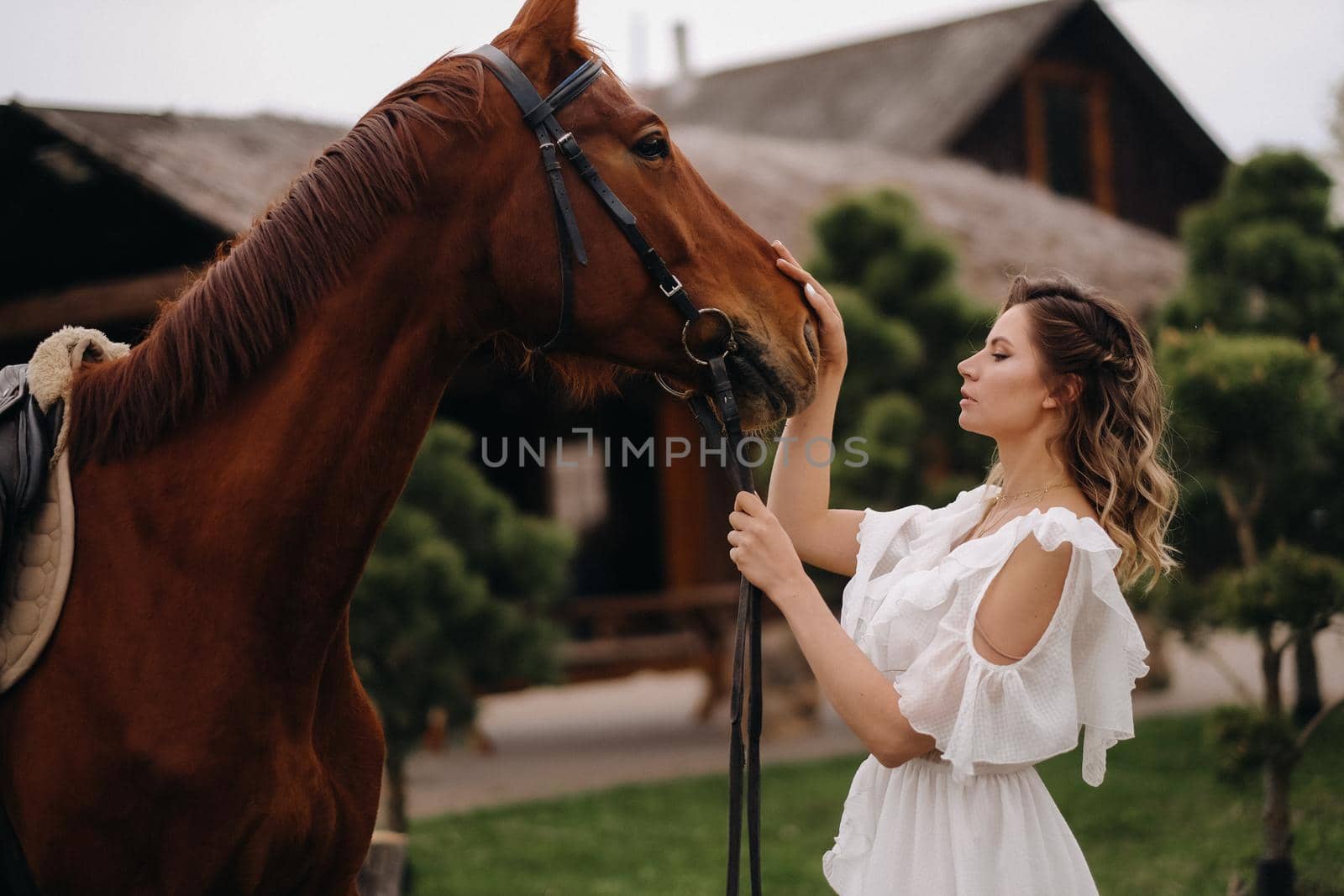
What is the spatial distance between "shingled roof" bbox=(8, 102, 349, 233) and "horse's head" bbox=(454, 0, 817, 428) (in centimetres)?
324

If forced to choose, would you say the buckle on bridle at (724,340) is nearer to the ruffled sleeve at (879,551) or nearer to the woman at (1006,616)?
the woman at (1006,616)

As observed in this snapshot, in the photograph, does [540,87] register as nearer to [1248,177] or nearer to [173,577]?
[173,577]

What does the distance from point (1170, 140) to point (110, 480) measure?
16.1 metres

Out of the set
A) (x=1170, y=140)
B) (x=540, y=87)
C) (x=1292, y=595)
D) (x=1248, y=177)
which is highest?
(x=1170, y=140)

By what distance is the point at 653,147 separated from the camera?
1.84 meters

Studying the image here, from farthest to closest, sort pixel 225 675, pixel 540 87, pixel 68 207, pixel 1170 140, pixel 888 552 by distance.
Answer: pixel 1170 140, pixel 68 207, pixel 888 552, pixel 540 87, pixel 225 675

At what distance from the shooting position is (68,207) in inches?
274

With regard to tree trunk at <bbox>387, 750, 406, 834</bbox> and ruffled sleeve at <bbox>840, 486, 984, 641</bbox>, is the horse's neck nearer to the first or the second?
ruffled sleeve at <bbox>840, 486, 984, 641</bbox>

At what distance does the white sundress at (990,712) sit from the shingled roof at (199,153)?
370 centimetres

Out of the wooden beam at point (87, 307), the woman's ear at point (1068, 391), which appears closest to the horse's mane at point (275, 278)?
the woman's ear at point (1068, 391)

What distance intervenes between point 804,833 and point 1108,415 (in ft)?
12.8

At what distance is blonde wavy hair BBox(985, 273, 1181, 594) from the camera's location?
1869 mm

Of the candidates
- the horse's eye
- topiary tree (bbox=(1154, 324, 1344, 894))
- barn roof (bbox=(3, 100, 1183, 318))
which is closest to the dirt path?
topiary tree (bbox=(1154, 324, 1344, 894))

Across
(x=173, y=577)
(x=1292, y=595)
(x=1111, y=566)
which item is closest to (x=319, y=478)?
(x=173, y=577)
